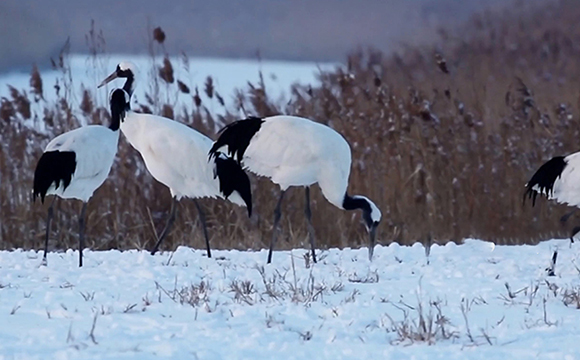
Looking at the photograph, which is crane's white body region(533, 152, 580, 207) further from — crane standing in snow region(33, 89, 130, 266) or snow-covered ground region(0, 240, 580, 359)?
crane standing in snow region(33, 89, 130, 266)

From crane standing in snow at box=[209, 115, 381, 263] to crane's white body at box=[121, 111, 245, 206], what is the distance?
0.51 feet

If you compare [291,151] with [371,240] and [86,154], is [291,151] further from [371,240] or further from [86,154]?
[86,154]

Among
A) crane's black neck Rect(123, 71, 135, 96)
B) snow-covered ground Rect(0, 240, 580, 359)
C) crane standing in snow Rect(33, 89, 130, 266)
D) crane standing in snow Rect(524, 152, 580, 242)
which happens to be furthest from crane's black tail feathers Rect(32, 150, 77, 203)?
crane standing in snow Rect(524, 152, 580, 242)

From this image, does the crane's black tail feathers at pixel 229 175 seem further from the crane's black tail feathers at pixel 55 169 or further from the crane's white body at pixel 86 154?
the crane's black tail feathers at pixel 55 169

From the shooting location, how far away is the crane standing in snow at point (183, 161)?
7148 millimetres

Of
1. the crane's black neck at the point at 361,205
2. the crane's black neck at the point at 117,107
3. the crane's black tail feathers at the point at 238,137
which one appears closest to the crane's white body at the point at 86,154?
the crane's black neck at the point at 117,107

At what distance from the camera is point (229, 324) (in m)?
4.26

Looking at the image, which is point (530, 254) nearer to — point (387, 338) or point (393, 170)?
point (393, 170)

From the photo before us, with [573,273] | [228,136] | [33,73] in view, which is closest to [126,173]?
[33,73]

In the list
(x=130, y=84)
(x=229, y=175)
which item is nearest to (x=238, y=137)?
(x=229, y=175)

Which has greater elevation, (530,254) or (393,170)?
(393,170)

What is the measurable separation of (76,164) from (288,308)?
97.7 inches

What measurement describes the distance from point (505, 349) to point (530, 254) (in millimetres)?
3211

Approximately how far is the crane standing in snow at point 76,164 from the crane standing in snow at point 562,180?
2898mm
